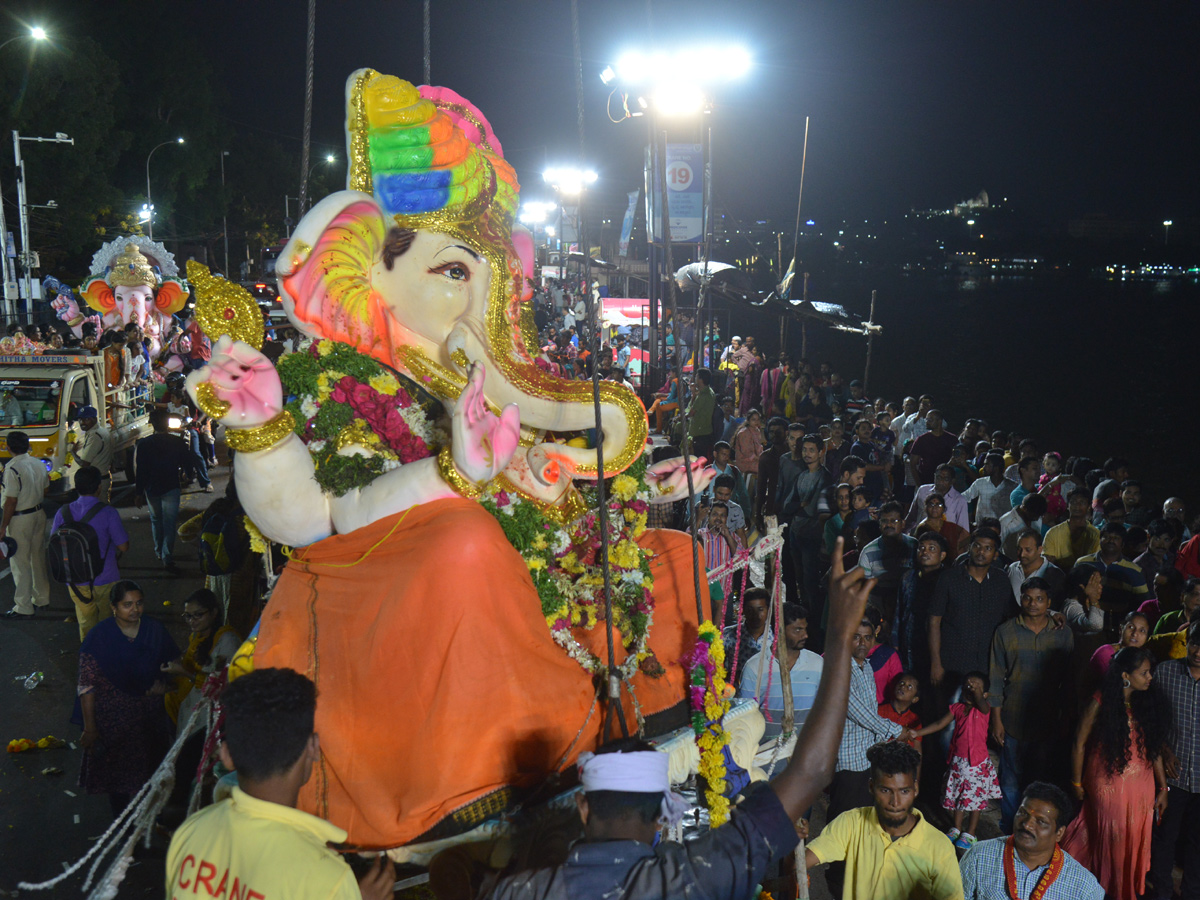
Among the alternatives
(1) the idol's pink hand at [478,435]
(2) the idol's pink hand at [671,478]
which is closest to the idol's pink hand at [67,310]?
(2) the idol's pink hand at [671,478]

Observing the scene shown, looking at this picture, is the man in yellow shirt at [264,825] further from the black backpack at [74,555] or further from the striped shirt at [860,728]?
the black backpack at [74,555]

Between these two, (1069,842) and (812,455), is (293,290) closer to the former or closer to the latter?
(1069,842)

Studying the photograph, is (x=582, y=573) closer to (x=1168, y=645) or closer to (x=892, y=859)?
(x=892, y=859)

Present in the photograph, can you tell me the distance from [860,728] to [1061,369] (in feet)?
158

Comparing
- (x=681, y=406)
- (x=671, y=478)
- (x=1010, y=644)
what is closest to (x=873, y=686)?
(x=1010, y=644)

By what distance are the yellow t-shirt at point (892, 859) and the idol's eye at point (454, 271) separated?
2.90m

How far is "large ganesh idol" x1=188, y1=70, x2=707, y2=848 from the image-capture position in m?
3.36

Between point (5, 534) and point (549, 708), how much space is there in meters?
7.22

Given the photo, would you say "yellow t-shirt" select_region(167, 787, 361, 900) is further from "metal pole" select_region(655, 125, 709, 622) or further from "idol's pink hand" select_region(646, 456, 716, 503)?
"idol's pink hand" select_region(646, 456, 716, 503)

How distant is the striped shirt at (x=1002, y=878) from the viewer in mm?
3729

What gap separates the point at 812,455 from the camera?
8445 mm

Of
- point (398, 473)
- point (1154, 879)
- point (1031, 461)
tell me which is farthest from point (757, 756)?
point (1031, 461)

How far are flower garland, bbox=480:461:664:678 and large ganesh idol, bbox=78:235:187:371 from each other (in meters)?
17.7

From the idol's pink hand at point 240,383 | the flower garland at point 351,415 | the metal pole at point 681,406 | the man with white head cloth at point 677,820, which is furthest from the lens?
the flower garland at point 351,415
